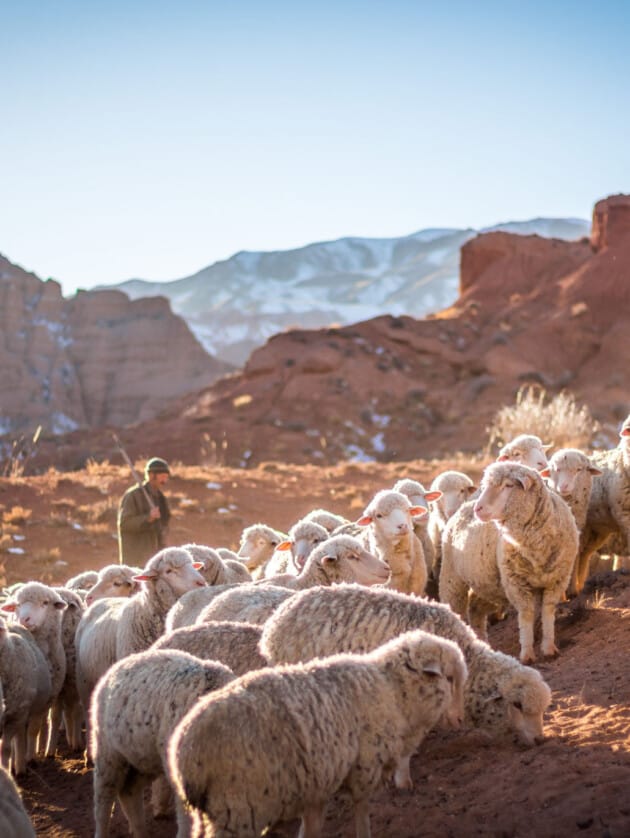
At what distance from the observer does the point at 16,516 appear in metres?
18.0

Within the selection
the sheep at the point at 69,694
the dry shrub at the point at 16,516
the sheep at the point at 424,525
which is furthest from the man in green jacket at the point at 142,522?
the dry shrub at the point at 16,516

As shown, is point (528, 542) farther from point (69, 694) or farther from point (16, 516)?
point (16, 516)

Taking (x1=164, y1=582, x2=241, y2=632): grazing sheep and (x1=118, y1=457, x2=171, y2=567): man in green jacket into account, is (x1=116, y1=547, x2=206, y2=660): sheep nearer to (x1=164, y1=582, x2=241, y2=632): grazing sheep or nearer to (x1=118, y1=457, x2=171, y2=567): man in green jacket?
(x1=164, y1=582, x2=241, y2=632): grazing sheep

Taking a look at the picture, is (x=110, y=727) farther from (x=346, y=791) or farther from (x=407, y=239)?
(x=407, y=239)

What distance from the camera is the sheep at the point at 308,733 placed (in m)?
4.39

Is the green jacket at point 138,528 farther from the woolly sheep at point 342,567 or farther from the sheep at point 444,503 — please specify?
the woolly sheep at point 342,567

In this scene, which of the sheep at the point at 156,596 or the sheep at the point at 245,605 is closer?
the sheep at the point at 245,605

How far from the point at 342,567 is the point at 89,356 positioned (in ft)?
216

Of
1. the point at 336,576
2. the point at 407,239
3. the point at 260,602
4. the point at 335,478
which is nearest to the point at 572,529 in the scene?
the point at 336,576

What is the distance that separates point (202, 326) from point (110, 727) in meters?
113

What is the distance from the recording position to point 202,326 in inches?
4633

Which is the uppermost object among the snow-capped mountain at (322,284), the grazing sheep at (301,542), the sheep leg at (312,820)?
the snow-capped mountain at (322,284)

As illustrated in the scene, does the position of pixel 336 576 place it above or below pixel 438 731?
above

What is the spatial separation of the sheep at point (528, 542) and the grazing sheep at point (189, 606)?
218 cm
